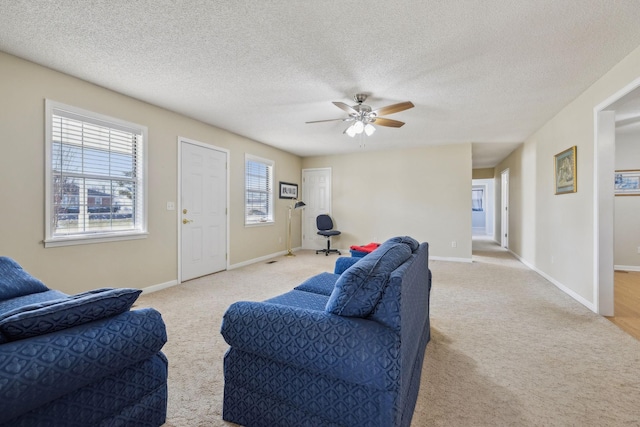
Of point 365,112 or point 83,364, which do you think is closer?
point 83,364

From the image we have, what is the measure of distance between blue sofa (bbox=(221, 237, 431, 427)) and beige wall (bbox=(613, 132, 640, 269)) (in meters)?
5.81

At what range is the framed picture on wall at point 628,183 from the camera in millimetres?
4910

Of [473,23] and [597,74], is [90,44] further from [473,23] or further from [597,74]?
[597,74]

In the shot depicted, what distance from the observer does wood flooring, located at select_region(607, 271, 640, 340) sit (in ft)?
8.90

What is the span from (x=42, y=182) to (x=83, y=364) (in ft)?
8.53

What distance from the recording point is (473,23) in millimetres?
2082

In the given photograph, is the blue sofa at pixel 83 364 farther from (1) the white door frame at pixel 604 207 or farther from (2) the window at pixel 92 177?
(1) the white door frame at pixel 604 207

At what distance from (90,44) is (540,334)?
14.7 ft

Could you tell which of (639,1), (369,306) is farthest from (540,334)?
(639,1)

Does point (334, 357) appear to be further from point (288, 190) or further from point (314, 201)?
point (314, 201)

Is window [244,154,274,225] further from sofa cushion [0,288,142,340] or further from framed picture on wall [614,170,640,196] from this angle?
framed picture on wall [614,170,640,196]

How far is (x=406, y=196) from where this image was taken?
21.0 feet

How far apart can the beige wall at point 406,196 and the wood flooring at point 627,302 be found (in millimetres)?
2225

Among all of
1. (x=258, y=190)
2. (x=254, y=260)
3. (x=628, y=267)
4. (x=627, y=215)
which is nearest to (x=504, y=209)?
(x=627, y=215)
